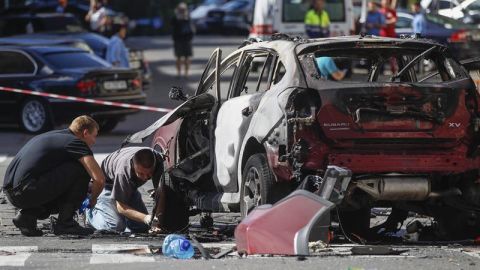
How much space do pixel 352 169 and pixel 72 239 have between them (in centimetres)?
245

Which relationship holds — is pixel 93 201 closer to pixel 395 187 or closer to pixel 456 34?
pixel 395 187

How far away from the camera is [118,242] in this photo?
10.5 m

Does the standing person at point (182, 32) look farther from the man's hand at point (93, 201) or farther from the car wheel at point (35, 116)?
the man's hand at point (93, 201)

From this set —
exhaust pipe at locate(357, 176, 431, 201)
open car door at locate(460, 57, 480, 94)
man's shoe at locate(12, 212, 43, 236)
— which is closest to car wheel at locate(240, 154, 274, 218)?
exhaust pipe at locate(357, 176, 431, 201)

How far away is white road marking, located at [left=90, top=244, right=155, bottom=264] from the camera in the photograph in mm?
9234

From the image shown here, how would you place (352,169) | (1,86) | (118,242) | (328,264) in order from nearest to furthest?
(328,264) → (352,169) → (118,242) → (1,86)

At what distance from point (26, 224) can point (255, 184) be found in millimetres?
2057

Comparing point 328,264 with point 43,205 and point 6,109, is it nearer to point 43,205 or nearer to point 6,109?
point 43,205

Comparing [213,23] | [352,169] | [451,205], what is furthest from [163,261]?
[213,23]

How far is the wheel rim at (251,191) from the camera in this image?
10203mm

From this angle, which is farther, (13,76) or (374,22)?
(374,22)

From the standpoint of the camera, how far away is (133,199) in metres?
11.3

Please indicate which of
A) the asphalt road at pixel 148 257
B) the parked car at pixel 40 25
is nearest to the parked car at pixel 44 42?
the parked car at pixel 40 25

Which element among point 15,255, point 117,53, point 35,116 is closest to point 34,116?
point 35,116
